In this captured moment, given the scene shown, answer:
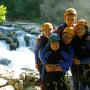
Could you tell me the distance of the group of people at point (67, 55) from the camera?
476 cm

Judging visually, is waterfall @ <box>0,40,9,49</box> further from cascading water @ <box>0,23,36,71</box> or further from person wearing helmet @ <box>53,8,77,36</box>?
person wearing helmet @ <box>53,8,77,36</box>

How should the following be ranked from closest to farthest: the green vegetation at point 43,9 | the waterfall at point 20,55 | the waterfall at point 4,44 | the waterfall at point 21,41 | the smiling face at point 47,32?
the smiling face at point 47,32 → the waterfall at point 20,55 → the waterfall at point 4,44 → the waterfall at point 21,41 → the green vegetation at point 43,9

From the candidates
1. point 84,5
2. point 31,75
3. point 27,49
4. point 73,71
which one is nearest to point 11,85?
point 31,75

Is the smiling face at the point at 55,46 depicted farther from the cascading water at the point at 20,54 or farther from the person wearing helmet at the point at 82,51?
the cascading water at the point at 20,54

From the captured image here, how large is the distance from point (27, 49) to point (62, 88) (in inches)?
582

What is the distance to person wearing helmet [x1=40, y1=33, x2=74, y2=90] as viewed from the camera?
4750mm

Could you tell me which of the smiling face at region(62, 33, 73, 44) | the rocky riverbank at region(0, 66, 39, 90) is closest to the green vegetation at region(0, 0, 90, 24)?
the rocky riverbank at region(0, 66, 39, 90)

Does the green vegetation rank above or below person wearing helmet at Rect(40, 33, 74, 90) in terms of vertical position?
above

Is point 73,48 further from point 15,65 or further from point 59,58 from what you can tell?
point 15,65

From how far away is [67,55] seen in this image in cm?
477

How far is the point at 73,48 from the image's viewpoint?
4863 millimetres

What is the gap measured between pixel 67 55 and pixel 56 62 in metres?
0.17

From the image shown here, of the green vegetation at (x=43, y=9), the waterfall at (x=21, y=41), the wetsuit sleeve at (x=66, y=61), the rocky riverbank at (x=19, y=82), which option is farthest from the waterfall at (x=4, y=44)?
the wetsuit sleeve at (x=66, y=61)

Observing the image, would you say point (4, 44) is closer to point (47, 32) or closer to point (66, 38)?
point (47, 32)
